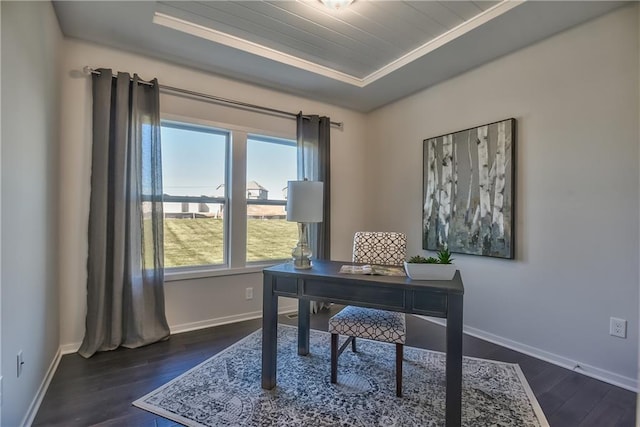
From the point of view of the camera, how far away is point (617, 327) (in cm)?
210

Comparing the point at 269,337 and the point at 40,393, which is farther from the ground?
the point at 269,337

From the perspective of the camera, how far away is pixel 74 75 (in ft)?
8.28

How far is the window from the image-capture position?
3.05 meters

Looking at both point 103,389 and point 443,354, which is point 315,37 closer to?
point 443,354

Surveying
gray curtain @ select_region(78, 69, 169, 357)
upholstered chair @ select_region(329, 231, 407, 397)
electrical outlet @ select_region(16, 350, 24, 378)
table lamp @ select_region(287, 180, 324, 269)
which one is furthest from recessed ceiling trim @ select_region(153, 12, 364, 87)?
electrical outlet @ select_region(16, 350, 24, 378)

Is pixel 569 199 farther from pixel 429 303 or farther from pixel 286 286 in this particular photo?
pixel 286 286

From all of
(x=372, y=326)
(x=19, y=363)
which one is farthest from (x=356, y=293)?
(x=19, y=363)

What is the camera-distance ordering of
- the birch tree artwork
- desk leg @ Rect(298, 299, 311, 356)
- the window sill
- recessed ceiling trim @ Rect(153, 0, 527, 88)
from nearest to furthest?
recessed ceiling trim @ Rect(153, 0, 527, 88)
desk leg @ Rect(298, 299, 311, 356)
the birch tree artwork
the window sill

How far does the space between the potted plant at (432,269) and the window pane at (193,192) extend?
2200 millimetres

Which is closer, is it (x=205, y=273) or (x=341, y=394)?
(x=341, y=394)

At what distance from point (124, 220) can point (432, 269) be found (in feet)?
7.93

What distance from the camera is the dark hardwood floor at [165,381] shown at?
67.3 inches

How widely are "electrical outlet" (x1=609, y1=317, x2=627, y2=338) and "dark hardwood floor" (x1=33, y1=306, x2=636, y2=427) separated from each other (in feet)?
1.12

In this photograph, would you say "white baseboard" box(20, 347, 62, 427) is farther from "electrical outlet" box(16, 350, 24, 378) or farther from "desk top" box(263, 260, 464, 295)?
"desk top" box(263, 260, 464, 295)
